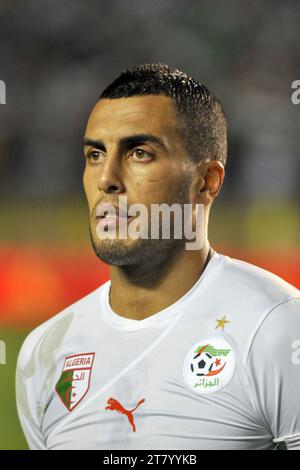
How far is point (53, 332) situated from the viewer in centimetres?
208

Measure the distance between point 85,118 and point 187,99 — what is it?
82 centimetres

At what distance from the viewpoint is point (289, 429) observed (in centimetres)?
170

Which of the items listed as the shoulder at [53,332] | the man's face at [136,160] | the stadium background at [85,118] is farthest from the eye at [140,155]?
the stadium background at [85,118]

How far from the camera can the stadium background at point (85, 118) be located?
2.37m

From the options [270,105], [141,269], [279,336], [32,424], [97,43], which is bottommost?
[32,424]

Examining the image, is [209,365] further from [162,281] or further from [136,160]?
[136,160]

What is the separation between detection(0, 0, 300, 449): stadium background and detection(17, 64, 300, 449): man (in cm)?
43

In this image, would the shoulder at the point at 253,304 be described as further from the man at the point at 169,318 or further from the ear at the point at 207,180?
the ear at the point at 207,180

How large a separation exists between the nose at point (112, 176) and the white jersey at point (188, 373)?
1.11ft

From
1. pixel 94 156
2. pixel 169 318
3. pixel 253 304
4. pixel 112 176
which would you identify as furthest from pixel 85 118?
pixel 253 304

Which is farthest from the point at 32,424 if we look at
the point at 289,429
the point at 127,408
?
the point at 289,429

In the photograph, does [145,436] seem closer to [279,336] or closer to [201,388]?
[201,388]

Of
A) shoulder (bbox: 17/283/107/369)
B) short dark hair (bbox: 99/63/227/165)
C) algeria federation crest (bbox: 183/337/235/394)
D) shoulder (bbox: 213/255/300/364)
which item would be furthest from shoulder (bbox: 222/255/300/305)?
shoulder (bbox: 17/283/107/369)

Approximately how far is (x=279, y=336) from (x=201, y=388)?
233 mm
